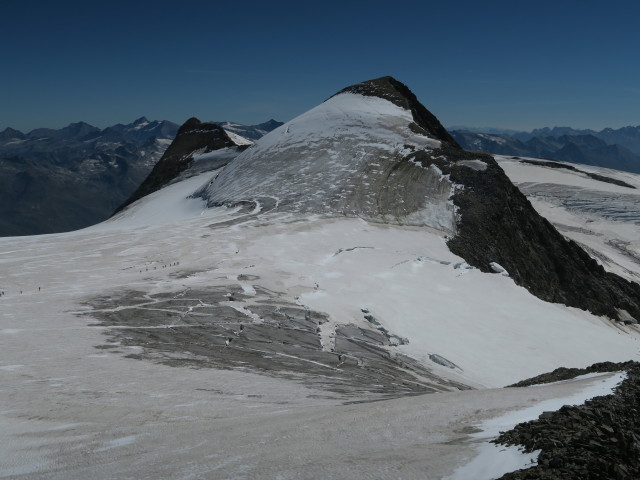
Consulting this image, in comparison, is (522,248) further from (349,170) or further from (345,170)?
(345,170)

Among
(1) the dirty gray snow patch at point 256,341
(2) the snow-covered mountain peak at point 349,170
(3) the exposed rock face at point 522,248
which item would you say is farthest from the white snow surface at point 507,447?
(2) the snow-covered mountain peak at point 349,170

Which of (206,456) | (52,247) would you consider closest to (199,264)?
(52,247)

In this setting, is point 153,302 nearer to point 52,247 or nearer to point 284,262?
point 284,262

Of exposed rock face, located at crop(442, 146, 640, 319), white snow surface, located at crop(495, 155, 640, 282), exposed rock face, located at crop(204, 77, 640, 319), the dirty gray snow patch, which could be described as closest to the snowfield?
the dirty gray snow patch

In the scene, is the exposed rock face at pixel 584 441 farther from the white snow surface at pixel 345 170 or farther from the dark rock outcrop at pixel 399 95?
the dark rock outcrop at pixel 399 95

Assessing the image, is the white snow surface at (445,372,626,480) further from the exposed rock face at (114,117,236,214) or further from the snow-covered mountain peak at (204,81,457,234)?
the exposed rock face at (114,117,236,214)

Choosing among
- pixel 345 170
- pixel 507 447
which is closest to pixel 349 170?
pixel 345 170
